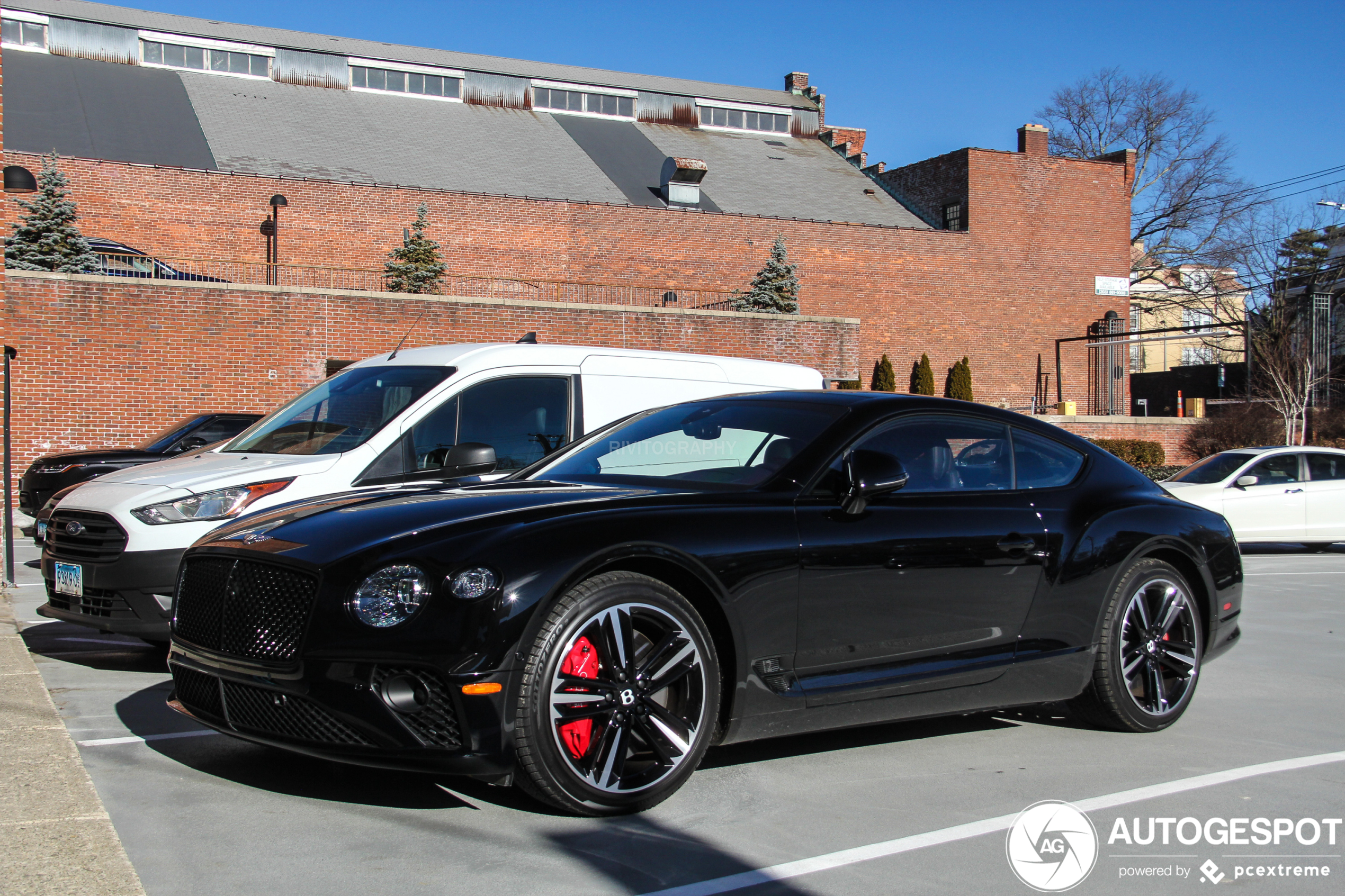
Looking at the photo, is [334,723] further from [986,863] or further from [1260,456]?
[1260,456]

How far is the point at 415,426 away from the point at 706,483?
9.61 feet

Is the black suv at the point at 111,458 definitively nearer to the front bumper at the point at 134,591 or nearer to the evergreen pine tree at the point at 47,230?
the front bumper at the point at 134,591

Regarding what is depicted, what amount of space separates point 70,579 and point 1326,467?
50.9 feet

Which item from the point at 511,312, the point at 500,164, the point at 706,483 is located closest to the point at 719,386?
the point at 706,483

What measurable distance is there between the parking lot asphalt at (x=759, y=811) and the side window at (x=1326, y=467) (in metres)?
11.2

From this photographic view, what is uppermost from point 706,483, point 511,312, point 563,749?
point 511,312

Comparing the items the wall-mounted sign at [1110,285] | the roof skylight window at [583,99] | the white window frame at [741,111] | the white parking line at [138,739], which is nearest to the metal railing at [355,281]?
the roof skylight window at [583,99]

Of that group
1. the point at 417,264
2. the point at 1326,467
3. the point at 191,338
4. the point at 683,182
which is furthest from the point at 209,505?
the point at 683,182

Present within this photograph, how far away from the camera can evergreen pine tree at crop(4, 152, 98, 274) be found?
2514 centimetres

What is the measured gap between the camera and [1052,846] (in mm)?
3703

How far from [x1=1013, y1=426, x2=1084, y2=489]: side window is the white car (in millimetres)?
10772

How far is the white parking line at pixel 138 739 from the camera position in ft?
15.5

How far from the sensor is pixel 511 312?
2333cm
